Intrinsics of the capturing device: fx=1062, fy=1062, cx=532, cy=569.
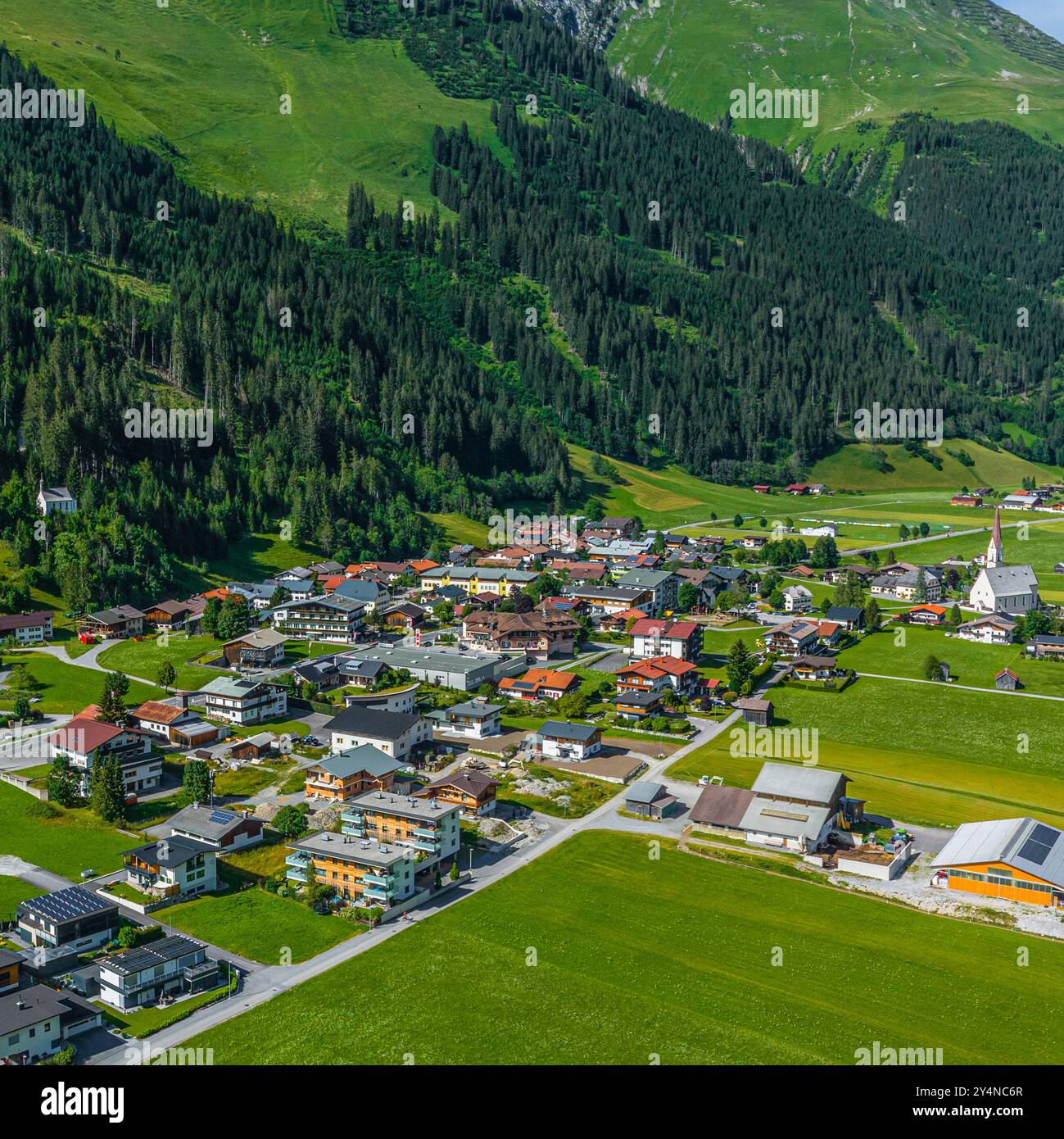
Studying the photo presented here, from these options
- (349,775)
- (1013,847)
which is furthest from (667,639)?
(1013,847)

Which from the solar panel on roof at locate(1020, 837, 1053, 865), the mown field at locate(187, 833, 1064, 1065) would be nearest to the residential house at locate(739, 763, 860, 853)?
the mown field at locate(187, 833, 1064, 1065)

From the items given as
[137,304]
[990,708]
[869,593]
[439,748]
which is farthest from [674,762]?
[137,304]

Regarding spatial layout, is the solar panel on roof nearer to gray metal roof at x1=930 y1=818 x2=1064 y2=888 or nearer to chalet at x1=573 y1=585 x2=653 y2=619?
gray metal roof at x1=930 y1=818 x2=1064 y2=888

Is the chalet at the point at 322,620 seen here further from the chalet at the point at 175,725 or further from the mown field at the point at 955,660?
the mown field at the point at 955,660
